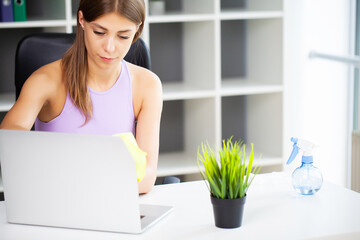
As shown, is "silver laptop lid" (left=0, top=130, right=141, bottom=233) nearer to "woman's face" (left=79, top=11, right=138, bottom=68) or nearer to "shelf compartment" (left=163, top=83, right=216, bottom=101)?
"woman's face" (left=79, top=11, right=138, bottom=68)

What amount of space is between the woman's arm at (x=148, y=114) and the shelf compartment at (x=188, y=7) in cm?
82

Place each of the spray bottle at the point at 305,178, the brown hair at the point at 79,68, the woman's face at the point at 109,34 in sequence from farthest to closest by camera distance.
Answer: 1. the brown hair at the point at 79,68
2. the woman's face at the point at 109,34
3. the spray bottle at the point at 305,178

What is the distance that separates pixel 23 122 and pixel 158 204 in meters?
0.55

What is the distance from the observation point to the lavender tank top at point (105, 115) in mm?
1902

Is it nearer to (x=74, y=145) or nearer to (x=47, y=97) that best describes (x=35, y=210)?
(x=74, y=145)

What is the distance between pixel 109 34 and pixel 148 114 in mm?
320

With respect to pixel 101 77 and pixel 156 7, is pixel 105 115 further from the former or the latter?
pixel 156 7

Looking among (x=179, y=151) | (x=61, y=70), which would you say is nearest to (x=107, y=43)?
(x=61, y=70)

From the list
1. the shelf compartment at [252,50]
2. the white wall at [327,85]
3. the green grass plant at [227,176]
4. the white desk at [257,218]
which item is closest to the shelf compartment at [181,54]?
the shelf compartment at [252,50]

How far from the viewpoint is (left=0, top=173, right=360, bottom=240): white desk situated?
4.18 ft

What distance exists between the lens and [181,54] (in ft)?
10.5

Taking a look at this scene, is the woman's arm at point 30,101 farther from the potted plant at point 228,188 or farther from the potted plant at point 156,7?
the potted plant at point 156,7

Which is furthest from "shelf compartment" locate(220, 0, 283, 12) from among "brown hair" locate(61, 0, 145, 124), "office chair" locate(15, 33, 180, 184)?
"brown hair" locate(61, 0, 145, 124)

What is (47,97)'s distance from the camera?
1860 millimetres
